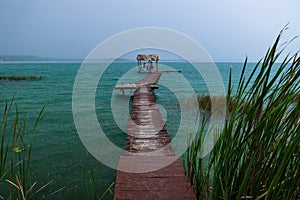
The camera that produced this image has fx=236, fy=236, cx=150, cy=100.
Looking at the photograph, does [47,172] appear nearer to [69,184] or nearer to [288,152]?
[69,184]

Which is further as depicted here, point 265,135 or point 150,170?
point 150,170

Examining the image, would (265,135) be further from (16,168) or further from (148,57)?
(148,57)

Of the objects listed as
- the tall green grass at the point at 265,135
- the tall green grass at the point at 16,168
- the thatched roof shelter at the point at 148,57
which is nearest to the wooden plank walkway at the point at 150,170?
the tall green grass at the point at 16,168

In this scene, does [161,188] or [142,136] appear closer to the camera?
[161,188]

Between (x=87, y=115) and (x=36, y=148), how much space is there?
3364 millimetres

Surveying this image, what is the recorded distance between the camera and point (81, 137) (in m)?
6.44

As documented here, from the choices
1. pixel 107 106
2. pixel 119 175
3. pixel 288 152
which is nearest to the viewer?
pixel 288 152

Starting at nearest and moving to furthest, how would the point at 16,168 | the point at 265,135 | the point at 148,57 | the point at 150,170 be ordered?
the point at 265,135 → the point at 150,170 → the point at 16,168 → the point at 148,57

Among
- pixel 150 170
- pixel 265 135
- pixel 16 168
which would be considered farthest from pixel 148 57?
pixel 265 135

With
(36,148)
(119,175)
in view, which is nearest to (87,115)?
(36,148)

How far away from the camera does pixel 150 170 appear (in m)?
3.09

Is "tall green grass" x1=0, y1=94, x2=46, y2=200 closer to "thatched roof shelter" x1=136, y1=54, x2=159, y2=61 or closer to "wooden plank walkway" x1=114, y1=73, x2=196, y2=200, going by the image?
"wooden plank walkway" x1=114, y1=73, x2=196, y2=200

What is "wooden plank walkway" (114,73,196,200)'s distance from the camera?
2.56 m

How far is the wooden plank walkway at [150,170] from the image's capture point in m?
2.56
